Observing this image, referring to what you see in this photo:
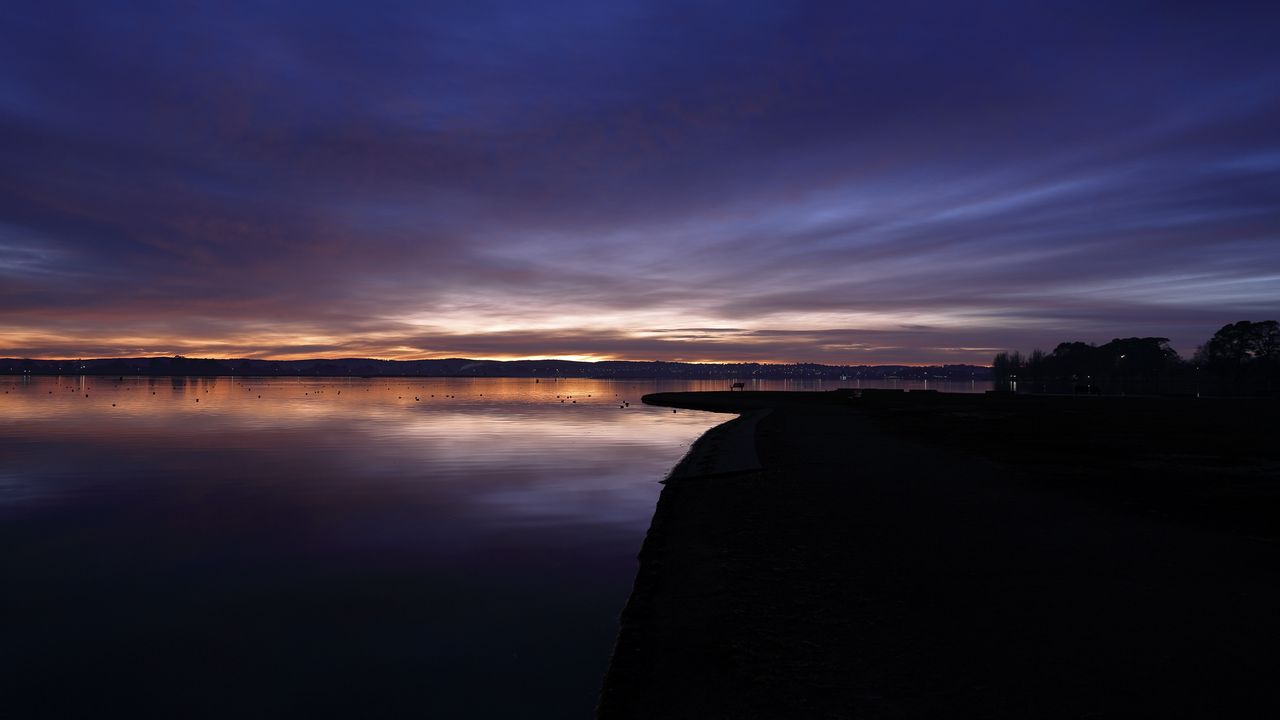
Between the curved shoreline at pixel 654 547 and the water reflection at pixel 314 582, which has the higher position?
the curved shoreline at pixel 654 547

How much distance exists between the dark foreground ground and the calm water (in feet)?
4.82

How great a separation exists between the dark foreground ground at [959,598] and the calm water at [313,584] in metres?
1.47

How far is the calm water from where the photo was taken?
8414mm

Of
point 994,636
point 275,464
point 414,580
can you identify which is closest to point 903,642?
point 994,636

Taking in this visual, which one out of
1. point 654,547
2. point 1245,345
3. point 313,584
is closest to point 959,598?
point 654,547

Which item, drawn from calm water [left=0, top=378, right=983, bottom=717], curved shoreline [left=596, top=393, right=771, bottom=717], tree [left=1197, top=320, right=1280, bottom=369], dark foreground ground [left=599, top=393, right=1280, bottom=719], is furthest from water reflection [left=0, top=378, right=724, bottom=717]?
tree [left=1197, top=320, right=1280, bottom=369]

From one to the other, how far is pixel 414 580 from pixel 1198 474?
76.6ft

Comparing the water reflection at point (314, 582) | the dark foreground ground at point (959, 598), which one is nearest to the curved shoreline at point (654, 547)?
the dark foreground ground at point (959, 598)

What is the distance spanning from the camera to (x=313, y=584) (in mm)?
12398

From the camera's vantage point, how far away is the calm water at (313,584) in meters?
8.41

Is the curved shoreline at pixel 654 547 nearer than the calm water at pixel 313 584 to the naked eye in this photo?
Yes

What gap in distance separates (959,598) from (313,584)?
11.5 metres

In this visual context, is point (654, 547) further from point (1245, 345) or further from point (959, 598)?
point (1245, 345)

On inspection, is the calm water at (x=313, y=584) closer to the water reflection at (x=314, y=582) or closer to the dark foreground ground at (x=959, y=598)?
the water reflection at (x=314, y=582)
